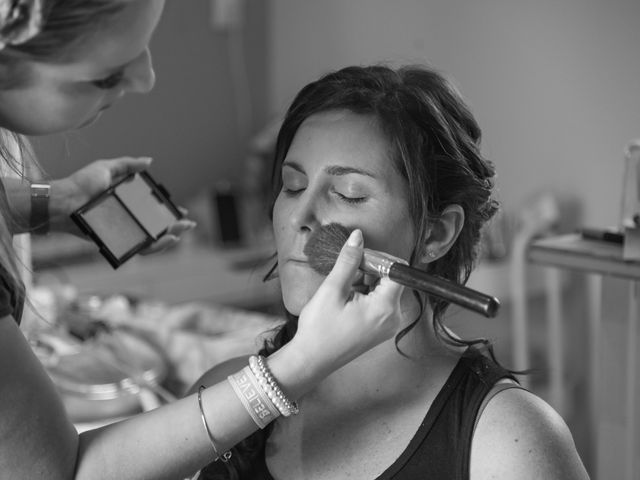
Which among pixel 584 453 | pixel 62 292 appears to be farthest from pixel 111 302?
pixel 584 453

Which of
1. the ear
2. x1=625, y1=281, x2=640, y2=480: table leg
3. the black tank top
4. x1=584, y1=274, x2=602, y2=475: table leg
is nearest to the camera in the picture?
the black tank top

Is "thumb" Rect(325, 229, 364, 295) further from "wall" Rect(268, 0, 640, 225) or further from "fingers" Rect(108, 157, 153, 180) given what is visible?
"wall" Rect(268, 0, 640, 225)

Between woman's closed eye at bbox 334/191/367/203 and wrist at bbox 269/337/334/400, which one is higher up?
woman's closed eye at bbox 334/191/367/203

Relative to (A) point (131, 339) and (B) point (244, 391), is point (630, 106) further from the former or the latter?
(B) point (244, 391)

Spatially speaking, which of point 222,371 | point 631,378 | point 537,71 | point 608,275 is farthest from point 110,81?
point 537,71

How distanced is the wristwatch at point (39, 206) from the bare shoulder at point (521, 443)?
2.13ft

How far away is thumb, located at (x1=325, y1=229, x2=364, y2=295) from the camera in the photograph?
33.7 inches

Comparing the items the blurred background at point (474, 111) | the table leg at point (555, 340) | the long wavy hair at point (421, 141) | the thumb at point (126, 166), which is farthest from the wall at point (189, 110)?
the long wavy hair at point (421, 141)

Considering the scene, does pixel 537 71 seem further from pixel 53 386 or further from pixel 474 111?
pixel 53 386

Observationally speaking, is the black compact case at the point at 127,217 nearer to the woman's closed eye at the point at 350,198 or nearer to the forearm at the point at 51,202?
the forearm at the point at 51,202

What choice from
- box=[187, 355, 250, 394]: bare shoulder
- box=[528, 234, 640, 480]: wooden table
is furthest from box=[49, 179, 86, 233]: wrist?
box=[528, 234, 640, 480]: wooden table

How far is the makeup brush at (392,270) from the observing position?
78cm

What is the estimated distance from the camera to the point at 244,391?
33.6 inches

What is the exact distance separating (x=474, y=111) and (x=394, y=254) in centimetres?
156
